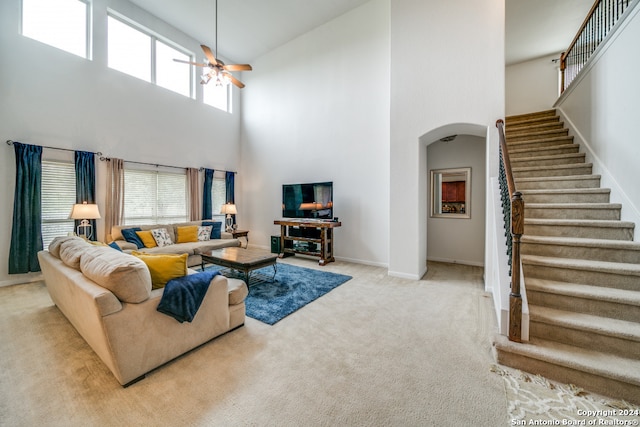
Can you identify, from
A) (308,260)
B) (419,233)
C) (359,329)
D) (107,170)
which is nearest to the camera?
(359,329)

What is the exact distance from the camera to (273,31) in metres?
5.74

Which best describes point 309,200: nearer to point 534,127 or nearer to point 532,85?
point 534,127

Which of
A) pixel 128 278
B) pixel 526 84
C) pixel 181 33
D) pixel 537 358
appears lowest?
pixel 537 358

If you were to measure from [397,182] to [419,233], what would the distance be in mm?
897

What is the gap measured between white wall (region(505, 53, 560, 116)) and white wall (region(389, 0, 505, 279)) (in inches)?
150

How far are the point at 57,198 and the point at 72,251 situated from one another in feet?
9.78

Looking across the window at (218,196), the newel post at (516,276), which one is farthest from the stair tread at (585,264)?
the window at (218,196)

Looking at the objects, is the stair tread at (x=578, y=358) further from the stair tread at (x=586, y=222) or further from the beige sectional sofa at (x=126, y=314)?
the beige sectional sofa at (x=126, y=314)

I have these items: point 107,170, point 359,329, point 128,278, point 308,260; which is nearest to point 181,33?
point 107,170

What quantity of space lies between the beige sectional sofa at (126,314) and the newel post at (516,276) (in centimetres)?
238

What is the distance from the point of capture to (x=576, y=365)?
1.64 m

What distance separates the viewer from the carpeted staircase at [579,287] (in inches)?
65.5

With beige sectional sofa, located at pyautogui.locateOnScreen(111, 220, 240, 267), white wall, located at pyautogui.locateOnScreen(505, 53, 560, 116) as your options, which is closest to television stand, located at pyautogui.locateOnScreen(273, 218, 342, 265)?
beige sectional sofa, located at pyautogui.locateOnScreen(111, 220, 240, 267)

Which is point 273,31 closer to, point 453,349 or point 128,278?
point 128,278
